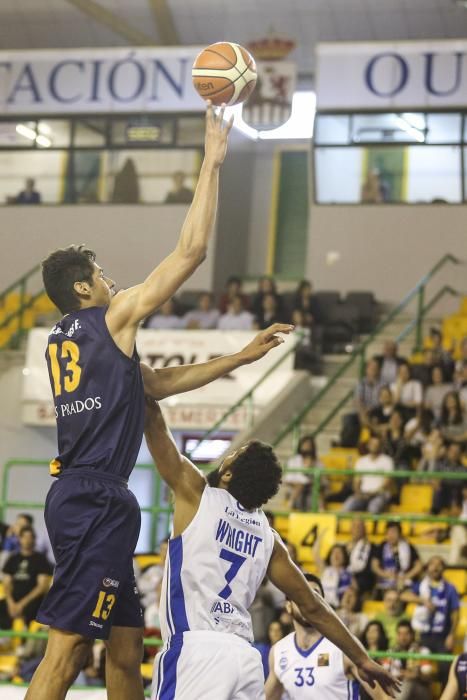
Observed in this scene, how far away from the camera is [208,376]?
547 centimetres

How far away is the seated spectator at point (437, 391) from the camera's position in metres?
14.6

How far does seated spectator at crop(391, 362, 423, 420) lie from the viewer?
14695 mm

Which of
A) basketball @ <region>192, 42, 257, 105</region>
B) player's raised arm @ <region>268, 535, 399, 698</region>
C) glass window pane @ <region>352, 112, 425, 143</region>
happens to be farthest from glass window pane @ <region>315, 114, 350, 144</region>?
player's raised arm @ <region>268, 535, 399, 698</region>

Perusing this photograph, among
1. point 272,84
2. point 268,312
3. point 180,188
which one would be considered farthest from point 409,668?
point 180,188

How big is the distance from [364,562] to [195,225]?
7.39 metres

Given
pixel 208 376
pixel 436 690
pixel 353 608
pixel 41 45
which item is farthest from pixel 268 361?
pixel 208 376

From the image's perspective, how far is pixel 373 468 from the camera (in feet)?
45.0

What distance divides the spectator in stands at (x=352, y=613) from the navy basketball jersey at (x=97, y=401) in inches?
240

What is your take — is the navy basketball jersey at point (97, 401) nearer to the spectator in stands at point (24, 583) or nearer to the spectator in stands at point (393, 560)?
the spectator in stands at point (393, 560)

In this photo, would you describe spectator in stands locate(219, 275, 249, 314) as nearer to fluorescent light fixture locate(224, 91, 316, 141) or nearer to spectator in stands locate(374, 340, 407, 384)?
spectator in stands locate(374, 340, 407, 384)

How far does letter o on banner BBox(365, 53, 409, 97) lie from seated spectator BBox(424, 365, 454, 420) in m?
6.01

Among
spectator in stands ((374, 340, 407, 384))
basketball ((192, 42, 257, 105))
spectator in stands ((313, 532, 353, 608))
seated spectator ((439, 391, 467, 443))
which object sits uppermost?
basketball ((192, 42, 257, 105))

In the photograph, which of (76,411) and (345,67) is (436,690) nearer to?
(76,411)

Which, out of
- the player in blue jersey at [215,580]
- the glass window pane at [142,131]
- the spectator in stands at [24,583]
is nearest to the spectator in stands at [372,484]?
the spectator in stands at [24,583]
